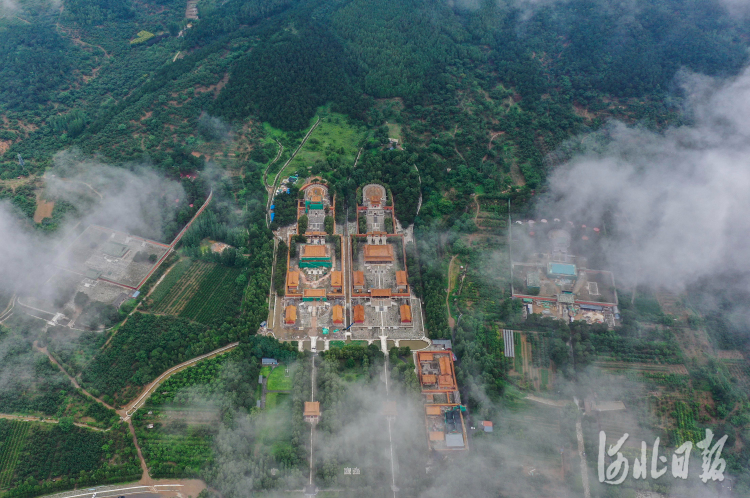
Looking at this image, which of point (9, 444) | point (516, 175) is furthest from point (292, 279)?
point (516, 175)

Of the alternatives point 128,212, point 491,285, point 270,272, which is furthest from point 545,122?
point 128,212

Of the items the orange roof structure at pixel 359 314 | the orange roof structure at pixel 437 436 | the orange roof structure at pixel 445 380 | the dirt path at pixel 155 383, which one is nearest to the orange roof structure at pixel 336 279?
the orange roof structure at pixel 359 314

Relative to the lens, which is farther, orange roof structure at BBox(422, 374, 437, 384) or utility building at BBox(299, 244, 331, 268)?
utility building at BBox(299, 244, 331, 268)

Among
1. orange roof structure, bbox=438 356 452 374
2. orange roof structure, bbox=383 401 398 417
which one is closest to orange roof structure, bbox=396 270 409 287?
orange roof structure, bbox=438 356 452 374

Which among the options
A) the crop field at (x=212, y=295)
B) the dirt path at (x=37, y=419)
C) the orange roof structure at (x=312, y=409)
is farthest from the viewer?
the crop field at (x=212, y=295)

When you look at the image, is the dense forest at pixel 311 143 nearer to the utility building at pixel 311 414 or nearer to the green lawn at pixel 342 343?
the utility building at pixel 311 414

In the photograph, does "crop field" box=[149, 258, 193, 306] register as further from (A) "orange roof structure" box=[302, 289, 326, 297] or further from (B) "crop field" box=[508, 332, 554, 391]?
(B) "crop field" box=[508, 332, 554, 391]
